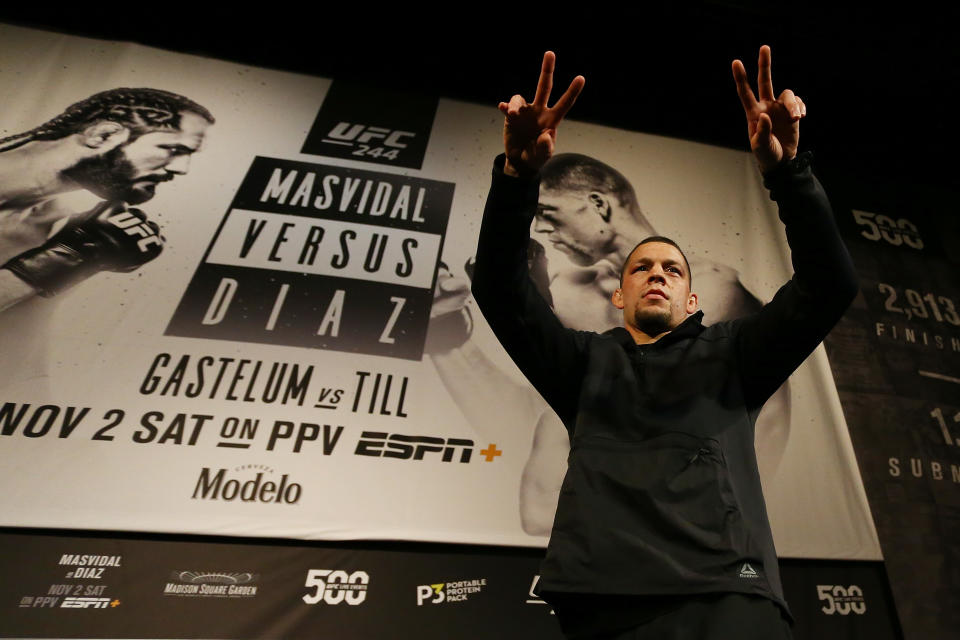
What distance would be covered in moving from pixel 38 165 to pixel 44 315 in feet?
2.35

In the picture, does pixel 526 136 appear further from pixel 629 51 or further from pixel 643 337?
pixel 629 51

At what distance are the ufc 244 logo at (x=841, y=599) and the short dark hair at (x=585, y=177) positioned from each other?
63.5 inches

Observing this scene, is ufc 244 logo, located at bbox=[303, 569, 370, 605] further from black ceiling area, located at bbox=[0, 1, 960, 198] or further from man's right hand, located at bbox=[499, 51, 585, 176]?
black ceiling area, located at bbox=[0, 1, 960, 198]

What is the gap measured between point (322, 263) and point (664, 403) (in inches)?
62.7

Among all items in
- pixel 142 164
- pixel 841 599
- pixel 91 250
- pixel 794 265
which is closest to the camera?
pixel 794 265

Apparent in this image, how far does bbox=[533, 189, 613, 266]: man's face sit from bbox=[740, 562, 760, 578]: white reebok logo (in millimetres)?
1687

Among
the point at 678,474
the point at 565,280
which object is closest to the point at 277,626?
the point at 678,474

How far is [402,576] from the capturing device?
1701 mm

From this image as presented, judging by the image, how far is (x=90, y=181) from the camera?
229cm

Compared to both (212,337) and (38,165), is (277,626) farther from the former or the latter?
(38,165)

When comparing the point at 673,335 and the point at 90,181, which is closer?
the point at 673,335

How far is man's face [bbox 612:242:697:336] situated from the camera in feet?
3.98

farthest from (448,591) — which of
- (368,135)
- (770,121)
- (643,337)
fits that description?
(368,135)

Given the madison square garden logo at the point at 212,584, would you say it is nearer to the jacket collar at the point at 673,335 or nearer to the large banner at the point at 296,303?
the large banner at the point at 296,303
